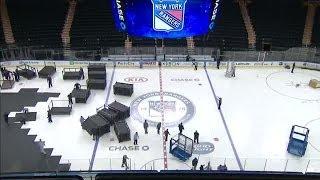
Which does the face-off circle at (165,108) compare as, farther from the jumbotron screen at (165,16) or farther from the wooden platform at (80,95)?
the jumbotron screen at (165,16)

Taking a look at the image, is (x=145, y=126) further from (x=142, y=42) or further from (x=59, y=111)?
(x=142, y=42)

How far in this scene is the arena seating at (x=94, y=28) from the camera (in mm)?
24250

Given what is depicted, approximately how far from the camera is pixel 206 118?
16.4 metres

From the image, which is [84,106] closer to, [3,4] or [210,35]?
[210,35]

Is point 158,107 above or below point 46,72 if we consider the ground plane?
below

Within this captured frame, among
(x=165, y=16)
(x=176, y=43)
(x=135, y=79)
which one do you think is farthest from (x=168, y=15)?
(x=176, y=43)

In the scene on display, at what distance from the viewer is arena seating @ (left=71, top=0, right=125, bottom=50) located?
24250mm

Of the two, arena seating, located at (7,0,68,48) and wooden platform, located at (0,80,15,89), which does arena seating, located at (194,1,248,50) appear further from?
wooden platform, located at (0,80,15,89)

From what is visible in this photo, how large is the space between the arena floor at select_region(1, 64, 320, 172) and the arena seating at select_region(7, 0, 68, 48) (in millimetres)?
5294

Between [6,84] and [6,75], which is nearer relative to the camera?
[6,84]

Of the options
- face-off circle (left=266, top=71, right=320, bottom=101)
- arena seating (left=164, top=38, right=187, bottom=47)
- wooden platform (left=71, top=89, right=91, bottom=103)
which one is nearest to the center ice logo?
wooden platform (left=71, top=89, right=91, bottom=103)

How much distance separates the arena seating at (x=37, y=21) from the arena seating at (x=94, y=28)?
1.05 metres

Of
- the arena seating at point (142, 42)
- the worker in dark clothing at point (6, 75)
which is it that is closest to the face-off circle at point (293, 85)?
the arena seating at point (142, 42)

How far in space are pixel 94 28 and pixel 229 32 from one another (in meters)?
9.17
